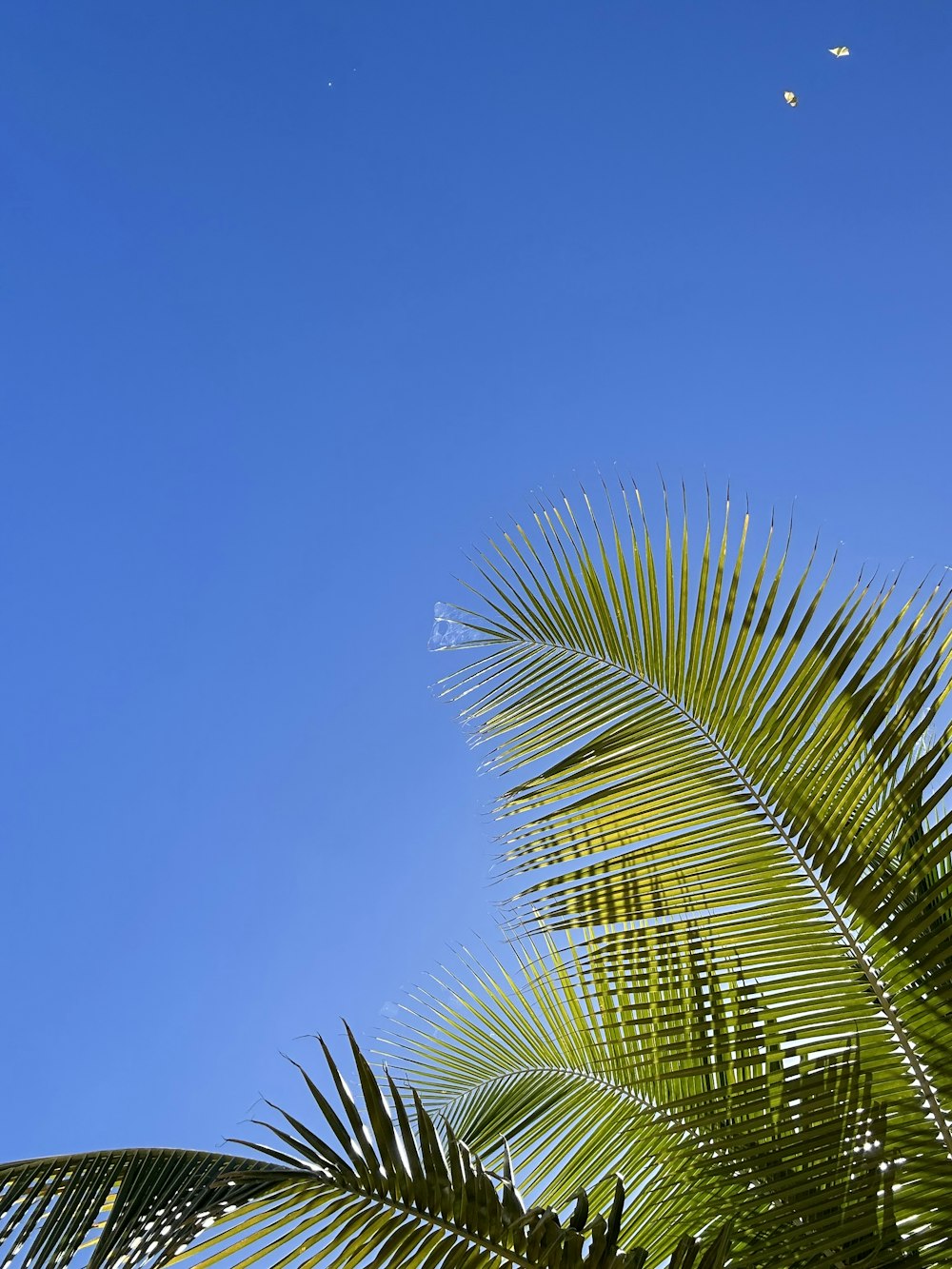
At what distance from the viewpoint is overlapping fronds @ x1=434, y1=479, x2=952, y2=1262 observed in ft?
6.89

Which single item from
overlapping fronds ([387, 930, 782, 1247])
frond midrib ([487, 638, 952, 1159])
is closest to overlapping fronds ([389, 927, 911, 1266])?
overlapping fronds ([387, 930, 782, 1247])

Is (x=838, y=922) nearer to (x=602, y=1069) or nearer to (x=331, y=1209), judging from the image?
(x=602, y=1069)

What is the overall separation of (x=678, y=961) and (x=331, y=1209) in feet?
3.04

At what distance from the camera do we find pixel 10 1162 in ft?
6.75

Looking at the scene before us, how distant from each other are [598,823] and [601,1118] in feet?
3.46

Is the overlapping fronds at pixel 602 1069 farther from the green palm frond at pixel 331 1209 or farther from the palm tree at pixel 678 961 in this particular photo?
the green palm frond at pixel 331 1209

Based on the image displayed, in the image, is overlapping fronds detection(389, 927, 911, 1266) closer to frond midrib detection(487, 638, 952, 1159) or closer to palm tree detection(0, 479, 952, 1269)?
palm tree detection(0, 479, 952, 1269)

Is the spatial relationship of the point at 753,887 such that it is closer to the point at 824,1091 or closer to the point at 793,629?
the point at 824,1091

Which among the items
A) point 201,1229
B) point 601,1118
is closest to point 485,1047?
point 601,1118

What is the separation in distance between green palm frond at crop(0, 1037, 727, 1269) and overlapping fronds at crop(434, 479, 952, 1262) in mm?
601

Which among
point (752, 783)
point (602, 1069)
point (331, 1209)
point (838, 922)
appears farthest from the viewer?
point (602, 1069)

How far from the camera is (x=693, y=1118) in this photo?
218 centimetres

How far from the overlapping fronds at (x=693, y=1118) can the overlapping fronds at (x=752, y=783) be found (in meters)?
0.05

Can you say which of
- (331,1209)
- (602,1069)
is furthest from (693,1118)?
(331,1209)
